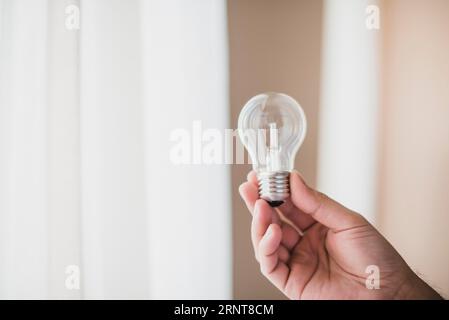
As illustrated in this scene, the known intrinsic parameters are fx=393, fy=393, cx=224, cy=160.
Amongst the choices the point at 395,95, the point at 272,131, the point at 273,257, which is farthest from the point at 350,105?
the point at 273,257

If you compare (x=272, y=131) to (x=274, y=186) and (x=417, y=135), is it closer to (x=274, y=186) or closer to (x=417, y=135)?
(x=274, y=186)

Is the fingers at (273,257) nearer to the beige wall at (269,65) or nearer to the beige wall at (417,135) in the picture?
the beige wall at (269,65)

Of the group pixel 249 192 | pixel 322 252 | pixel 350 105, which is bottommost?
pixel 322 252

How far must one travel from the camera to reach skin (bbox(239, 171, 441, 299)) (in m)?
0.60

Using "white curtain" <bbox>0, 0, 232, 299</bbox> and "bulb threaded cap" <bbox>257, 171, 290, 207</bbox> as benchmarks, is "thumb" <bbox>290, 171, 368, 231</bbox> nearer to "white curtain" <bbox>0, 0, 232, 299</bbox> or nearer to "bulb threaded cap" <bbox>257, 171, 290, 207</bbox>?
"bulb threaded cap" <bbox>257, 171, 290, 207</bbox>

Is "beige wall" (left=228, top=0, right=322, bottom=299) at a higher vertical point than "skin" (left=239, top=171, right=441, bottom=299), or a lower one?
higher

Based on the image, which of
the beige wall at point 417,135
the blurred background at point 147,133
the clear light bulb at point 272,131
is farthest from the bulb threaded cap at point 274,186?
the beige wall at point 417,135

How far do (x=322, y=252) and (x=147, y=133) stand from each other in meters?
0.37

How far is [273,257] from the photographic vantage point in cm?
63

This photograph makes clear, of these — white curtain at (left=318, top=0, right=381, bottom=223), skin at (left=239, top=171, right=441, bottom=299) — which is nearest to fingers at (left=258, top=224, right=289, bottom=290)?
skin at (left=239, top=171, right=441, bottom=299)

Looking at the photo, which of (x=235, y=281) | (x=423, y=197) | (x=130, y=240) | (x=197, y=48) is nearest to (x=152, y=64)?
(x=197, y=48)

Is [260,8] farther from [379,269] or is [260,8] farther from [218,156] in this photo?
[379,269]

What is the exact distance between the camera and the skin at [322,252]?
0.60 m

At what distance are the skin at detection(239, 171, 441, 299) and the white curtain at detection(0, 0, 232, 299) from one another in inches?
3.8
